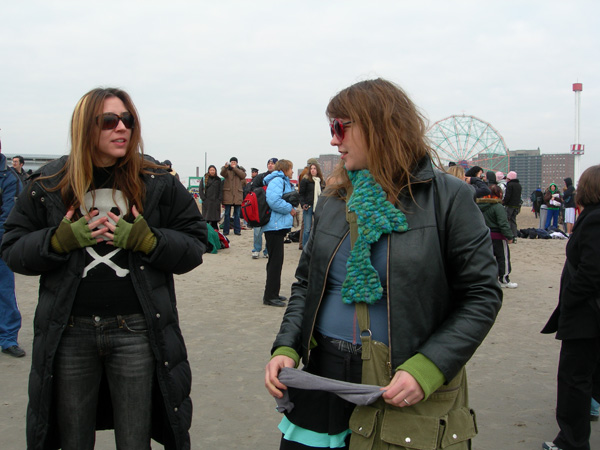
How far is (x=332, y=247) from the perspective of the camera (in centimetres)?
206

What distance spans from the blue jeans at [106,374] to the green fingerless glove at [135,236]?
12.7 inches

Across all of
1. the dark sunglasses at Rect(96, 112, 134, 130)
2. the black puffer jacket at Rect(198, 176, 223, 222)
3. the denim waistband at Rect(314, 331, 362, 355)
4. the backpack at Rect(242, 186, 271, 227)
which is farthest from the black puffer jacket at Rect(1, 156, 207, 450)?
the black puffer jacket at Rect(198, 176, 223, 222)

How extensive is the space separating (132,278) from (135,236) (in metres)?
0.20

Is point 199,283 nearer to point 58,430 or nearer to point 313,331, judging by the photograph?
point 58,430

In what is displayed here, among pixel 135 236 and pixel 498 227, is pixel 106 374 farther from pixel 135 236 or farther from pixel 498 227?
pixel 498 227

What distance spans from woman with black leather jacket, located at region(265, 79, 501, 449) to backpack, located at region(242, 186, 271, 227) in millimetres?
6099

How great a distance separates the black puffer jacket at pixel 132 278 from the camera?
92.2 inches

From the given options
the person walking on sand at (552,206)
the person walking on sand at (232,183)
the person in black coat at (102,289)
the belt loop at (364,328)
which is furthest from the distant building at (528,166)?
the belt loop at (364,328)

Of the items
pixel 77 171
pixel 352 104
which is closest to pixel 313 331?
pixel 352 104

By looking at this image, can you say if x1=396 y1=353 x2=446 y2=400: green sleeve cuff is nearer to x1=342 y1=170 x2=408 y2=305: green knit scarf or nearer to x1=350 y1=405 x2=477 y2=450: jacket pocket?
x1=350 y1=405 x2=477 y2=450: jacket pocket

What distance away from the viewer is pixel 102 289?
238cm

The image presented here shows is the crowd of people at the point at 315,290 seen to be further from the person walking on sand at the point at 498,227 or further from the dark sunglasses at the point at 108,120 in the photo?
the person walking on sand at the point at 498,227

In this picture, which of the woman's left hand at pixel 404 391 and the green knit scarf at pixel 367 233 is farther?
the green knit scarf at pixel 367 233

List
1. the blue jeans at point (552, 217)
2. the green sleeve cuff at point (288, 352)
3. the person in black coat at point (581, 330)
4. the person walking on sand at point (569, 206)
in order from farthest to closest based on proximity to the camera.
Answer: the blue jeans at point (552, 217) → the person walking on sand at point (569, 206) → the person in black coat at point (581, 330) → the green sleeve cuff at point (288, 352)
